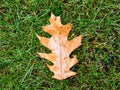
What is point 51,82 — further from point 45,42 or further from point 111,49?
point 111,49

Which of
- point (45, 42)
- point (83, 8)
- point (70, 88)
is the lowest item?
point (70, 88)

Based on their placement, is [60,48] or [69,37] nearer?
[60,48]

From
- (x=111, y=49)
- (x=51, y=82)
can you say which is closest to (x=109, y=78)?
(x=111, y=49)
